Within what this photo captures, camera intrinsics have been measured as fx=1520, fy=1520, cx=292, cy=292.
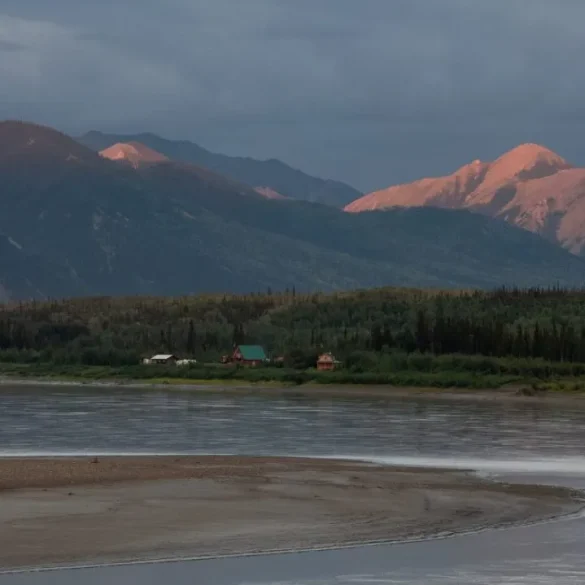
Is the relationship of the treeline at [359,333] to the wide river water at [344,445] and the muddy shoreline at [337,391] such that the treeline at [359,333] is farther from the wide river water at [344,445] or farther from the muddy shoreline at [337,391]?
the wide river water at [344,445]

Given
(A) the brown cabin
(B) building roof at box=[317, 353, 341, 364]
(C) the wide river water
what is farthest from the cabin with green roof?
(C) the wide river water

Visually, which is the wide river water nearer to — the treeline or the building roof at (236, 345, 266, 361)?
the treeline

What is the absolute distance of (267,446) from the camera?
55344mm

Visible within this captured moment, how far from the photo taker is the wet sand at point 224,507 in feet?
86.1

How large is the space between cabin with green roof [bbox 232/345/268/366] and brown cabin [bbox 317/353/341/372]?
8.20 m

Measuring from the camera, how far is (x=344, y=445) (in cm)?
5659

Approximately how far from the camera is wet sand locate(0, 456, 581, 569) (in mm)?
26250

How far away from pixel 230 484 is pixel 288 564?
10.4 meters

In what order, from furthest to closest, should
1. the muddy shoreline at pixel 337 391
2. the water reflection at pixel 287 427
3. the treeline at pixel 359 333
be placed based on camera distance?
1. the treeline at pixel 359 333
2. the muddy shoreline at pixel 337 391
3. the water reflection at pixel 287 427

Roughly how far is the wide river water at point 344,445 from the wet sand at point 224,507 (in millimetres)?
1057

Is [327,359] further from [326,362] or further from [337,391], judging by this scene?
[337,391]

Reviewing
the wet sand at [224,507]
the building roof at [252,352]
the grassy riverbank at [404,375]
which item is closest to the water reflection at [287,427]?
the wet sand at [224,507]

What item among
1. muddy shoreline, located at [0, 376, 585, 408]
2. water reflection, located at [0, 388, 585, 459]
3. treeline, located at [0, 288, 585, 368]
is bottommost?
muddy shoreline, located at [0, 376, 585, 408]

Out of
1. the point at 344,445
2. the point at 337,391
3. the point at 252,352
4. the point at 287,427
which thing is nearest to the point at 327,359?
→ the point at 252,352
